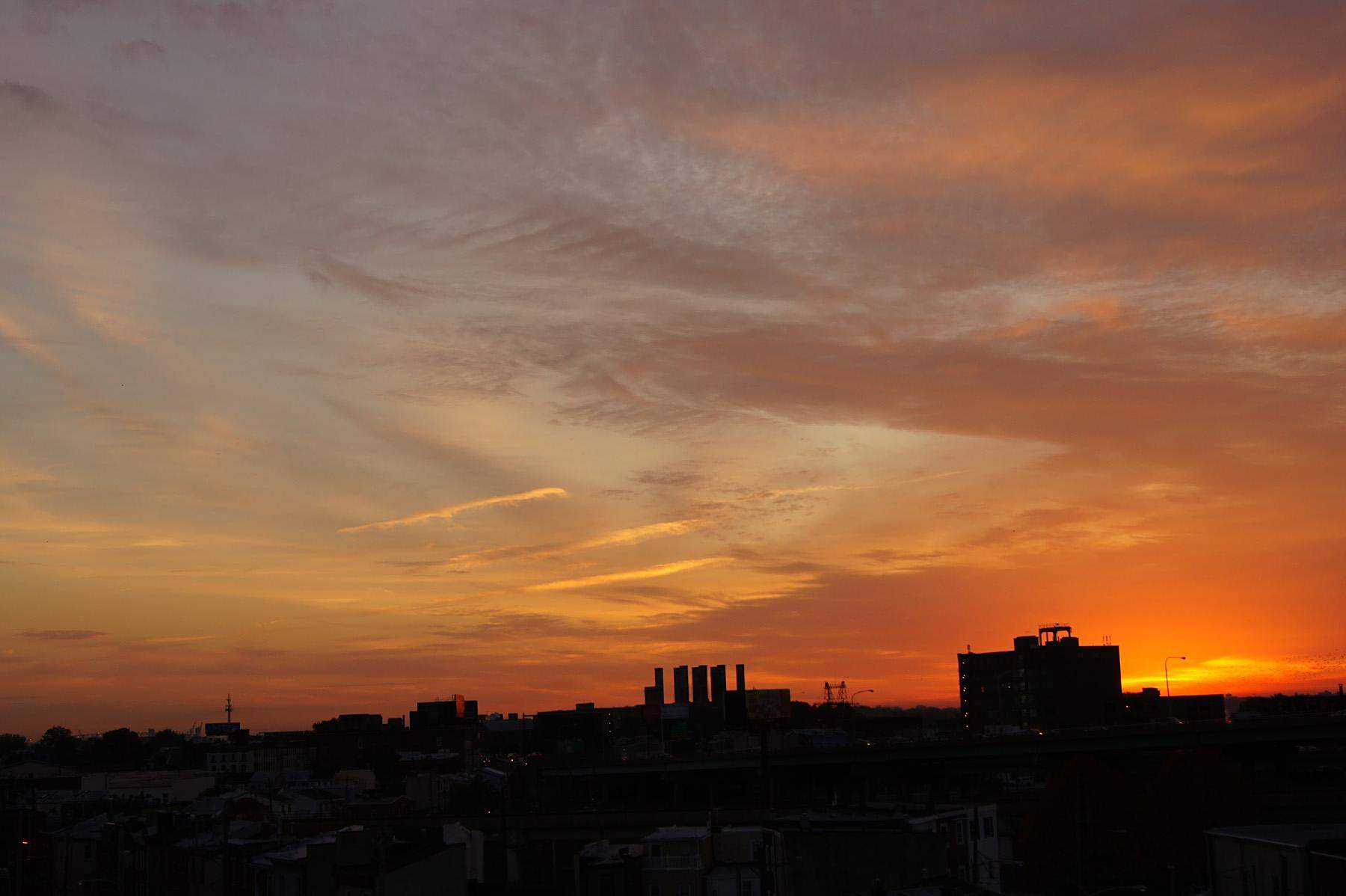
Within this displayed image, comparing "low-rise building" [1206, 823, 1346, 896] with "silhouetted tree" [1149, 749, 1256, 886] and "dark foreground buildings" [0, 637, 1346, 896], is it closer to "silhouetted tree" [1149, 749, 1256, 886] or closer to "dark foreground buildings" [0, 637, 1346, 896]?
"dark foreground buildings" [0, 637, 1346, 896]

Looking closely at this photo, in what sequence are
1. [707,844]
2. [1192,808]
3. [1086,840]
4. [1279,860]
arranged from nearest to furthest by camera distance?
[1279,860] < [707,844] < [1086,840] < [1192,808]

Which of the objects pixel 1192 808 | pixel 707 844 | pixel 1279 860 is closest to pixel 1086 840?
pixel 1192 808

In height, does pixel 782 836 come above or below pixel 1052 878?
above

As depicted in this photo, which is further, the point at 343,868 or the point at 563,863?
the point at 563,863

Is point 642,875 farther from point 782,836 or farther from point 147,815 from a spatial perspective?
point 147,815

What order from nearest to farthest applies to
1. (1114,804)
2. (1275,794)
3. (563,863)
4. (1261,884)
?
(1261,884) → (563,863) → (1114,804) → (1275,794)

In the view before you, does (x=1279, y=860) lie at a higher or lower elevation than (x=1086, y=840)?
higher

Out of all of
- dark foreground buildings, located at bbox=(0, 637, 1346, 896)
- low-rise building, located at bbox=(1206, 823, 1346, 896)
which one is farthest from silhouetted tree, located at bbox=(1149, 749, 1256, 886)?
low-rise building, located at bbox=(1206, 823, 1346, 896)

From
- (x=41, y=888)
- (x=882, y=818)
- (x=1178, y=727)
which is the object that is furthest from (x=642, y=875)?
(x=1178, y=727)

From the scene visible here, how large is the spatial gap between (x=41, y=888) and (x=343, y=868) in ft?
192

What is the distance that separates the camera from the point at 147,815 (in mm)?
Result: 116688

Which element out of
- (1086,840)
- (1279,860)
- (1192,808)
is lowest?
(1086,840)

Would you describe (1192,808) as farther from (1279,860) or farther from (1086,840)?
(1279,860)

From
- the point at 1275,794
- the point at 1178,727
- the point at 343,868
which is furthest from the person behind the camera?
the point at 1178,727
